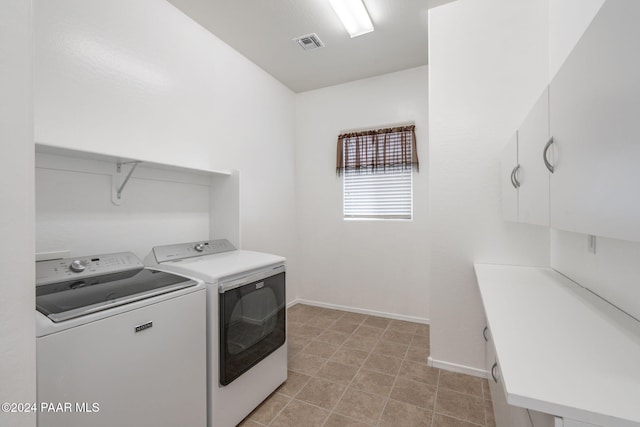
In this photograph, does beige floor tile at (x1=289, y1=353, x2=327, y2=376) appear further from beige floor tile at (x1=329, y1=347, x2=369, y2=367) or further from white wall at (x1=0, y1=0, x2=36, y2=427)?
white wall at (x1=0, y1=0, x2=36, y2=427)

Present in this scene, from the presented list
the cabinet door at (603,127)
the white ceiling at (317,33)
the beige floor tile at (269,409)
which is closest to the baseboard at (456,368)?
the beige floor tile at (269,409)

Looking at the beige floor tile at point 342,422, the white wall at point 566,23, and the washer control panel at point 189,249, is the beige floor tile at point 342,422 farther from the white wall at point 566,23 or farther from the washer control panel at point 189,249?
the white wall at point 566,23

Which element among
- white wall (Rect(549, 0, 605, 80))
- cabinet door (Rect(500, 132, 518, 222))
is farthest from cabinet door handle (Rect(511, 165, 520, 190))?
white wall (Rect(549, 0, 605, 80))

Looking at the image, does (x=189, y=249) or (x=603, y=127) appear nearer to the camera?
(x=603, y=127)

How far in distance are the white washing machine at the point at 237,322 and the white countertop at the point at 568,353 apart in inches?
50.3

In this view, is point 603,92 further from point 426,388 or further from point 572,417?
point 426,388

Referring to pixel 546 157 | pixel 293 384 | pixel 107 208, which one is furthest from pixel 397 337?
pixel 107 208

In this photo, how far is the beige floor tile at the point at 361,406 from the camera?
1772mm

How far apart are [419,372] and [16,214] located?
2.54 m

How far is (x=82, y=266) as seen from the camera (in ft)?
4.78

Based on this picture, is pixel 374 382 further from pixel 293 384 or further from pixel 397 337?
pixel 397 337

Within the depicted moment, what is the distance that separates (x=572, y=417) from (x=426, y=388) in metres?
1.68

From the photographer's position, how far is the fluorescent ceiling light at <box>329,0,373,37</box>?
2.23 metres

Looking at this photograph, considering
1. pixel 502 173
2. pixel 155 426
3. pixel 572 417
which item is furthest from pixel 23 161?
pixel 502 173
